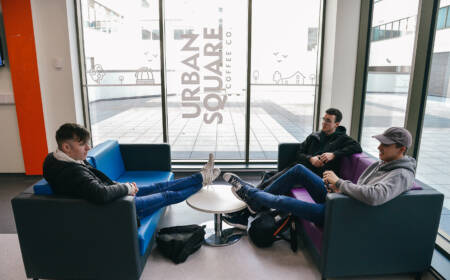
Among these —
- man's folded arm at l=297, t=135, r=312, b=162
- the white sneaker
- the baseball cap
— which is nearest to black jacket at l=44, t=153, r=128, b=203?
the white sneaker

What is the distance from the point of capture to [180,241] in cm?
271

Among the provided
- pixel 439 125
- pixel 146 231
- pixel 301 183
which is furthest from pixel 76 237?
pixel 439 125

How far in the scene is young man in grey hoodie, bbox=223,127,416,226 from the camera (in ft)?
7.00

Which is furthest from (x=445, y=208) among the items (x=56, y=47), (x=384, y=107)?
(x=56, y=47)

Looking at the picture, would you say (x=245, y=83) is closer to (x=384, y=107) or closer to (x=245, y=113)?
(x=245, y=113)

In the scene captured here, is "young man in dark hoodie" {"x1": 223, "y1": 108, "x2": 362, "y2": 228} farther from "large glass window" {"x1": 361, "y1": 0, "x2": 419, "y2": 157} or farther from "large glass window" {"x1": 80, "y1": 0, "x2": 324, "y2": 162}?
"large glass window" {"x1": 80, "y1": 0, "x2": 324, "y2": 162}

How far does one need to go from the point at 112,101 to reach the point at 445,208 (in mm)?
4725

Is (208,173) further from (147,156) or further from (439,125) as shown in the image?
(439,125)

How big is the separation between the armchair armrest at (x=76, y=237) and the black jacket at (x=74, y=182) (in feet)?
0.19

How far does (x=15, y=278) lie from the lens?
8.09 feet

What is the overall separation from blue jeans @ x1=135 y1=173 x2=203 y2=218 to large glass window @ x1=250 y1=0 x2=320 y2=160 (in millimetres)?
2259

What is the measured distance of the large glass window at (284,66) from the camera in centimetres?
466

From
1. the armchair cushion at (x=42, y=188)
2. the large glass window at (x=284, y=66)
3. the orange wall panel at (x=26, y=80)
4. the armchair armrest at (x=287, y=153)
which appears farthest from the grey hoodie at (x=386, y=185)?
the orange wall panel at (x=26, y=80)

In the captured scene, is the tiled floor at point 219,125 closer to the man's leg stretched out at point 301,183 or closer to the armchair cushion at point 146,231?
the man's leg stretched out at point 301,183
